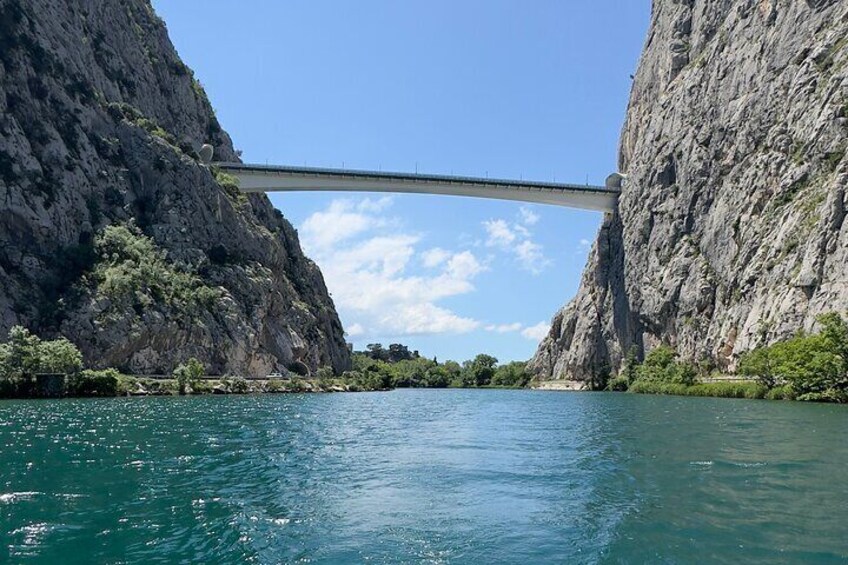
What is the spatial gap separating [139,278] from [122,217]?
652 inches

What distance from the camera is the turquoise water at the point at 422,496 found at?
41.9 ft

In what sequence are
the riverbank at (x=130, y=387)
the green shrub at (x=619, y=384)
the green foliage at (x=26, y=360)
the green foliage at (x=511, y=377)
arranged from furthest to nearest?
the green foliage at (x=511, y=377)
the green shrub at (x=619, y=384)
the riverbank at (x=130, y=387)
the green foliage at (x=26, y=360)

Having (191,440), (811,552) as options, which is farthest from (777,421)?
(191,440)

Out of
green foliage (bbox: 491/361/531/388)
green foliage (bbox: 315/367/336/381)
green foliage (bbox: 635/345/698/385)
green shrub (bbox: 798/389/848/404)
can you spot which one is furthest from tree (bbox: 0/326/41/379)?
green foliage (bbox: 491/361/531/388)

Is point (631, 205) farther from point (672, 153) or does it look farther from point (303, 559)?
point (303, 559)

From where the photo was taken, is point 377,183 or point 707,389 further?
point 377,183

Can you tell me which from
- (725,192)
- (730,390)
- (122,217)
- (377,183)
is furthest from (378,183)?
(730,390)

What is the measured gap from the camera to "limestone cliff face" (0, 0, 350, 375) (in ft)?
274

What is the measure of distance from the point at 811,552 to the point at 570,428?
26.2 meters

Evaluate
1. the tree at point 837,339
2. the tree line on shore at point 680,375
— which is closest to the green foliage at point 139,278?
the tree line on shore at point 680,375

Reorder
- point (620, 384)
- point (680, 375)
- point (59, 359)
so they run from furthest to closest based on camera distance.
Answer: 1. point (620, 384)
2. point (680, 375)
3. point (59, 359)

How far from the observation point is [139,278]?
8988 centimetres

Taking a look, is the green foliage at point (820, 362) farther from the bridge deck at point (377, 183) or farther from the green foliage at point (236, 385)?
the bridge deck at point (377, 183)

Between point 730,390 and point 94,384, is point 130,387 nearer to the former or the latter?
point 94,384
